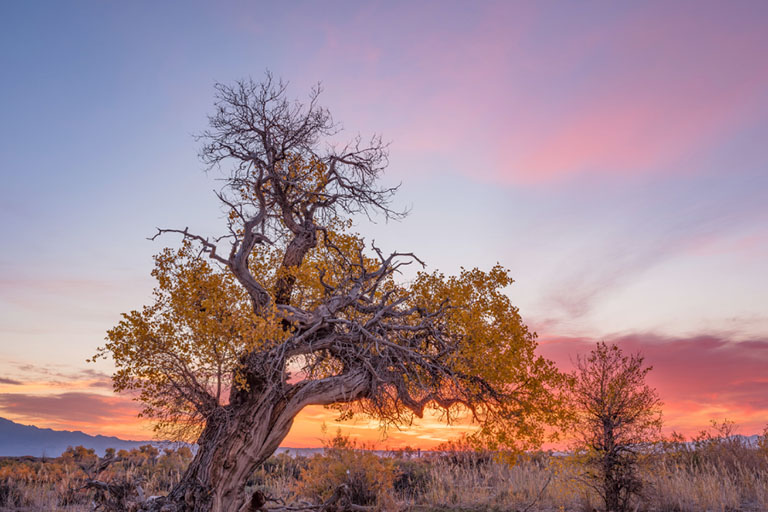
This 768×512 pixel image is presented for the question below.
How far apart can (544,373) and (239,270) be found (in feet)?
20.8

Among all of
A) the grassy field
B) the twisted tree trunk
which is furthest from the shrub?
the twisted tree trunk

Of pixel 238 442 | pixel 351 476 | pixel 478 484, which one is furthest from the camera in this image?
pixel 478 484

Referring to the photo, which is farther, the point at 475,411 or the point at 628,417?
the point at 628,417

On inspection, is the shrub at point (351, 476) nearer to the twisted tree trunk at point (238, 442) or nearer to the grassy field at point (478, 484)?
the grassy field at point (478, 484)

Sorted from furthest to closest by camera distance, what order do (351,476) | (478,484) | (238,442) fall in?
(478,484)
(351,476)
(238,442)

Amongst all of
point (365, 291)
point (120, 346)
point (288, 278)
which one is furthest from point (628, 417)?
point (120, 346)

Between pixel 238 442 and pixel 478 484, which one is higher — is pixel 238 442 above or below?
above

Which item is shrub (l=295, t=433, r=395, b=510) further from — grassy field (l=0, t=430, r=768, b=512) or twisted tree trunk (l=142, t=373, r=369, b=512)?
twisted tree trunk (l=142, t=373, r=369, b=512)

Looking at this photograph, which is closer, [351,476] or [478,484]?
[351,476]

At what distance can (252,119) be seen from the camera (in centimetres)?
1332

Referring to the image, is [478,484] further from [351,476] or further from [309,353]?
[309,353]

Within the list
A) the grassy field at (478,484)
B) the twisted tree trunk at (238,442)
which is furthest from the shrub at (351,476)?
the twisted tree trunk at (238,442)

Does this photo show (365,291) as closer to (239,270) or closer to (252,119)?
(239,270)

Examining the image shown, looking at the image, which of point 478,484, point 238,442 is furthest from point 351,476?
point 238,442
